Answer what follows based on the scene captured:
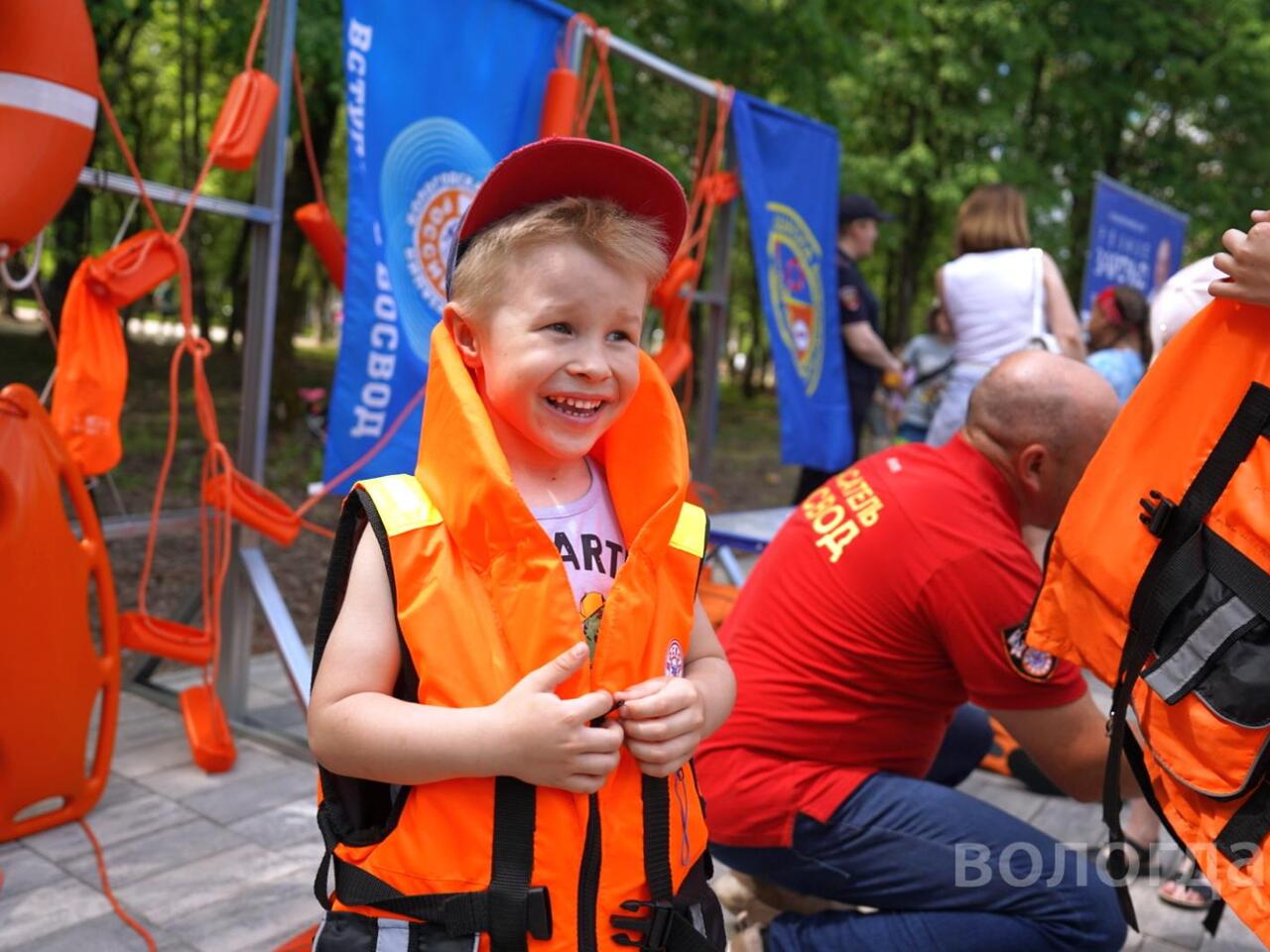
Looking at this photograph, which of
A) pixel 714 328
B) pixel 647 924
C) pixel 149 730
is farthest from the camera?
Result: pixel 714 328

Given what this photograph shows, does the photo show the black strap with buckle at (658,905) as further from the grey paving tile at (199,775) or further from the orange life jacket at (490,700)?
the grey paving tile at (199,775)

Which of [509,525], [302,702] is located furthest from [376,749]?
[302,702]

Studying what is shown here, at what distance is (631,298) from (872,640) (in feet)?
3.59

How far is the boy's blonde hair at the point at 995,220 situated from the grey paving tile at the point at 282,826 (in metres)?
3.38

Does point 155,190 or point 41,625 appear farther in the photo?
point 155,190

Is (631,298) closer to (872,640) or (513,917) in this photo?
(513,917)

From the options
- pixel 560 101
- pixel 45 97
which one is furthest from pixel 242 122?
pixel 560 101

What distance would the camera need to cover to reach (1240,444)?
1.50m

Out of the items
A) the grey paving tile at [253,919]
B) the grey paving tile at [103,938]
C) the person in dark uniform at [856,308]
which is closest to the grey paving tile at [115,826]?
the grey paving tile at [103,938]

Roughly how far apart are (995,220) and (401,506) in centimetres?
389

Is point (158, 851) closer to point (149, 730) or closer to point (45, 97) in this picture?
point (149, 730)

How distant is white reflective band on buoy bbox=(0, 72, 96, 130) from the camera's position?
264 centimetres

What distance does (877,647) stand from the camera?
2275 mm

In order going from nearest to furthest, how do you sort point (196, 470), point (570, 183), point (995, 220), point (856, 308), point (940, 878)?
1. point (570, 183)
2. point (940, 878)
3. point (995, 220)
4. point (856, 308)
5. point (196, 470)
